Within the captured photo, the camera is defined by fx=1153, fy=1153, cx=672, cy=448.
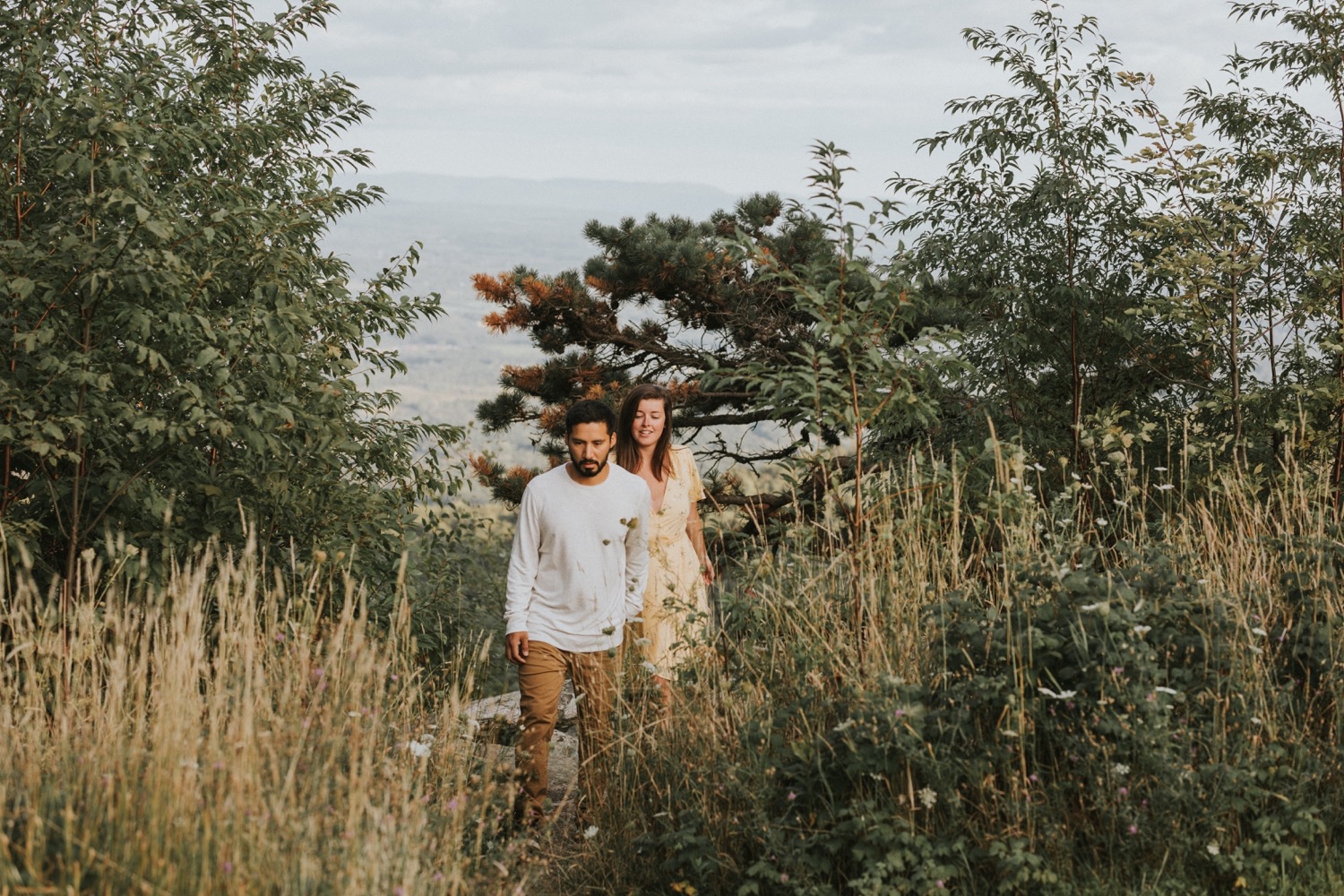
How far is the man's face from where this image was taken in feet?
13.6

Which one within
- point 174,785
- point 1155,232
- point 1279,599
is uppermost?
point 1155,232

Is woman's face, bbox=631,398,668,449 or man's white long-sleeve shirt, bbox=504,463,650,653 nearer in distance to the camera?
man's white long-sleeve shirt, bbox=504,463,650,653

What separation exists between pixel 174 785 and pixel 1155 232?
20.7 feet

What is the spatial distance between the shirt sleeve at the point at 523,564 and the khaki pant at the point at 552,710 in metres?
0.12

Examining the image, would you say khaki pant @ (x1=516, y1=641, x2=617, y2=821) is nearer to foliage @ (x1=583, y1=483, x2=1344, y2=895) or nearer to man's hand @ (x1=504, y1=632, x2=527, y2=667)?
man's hand @ (x1=504, y1=632, x2=527, y2=667)

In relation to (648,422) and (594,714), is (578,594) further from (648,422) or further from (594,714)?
(648,422)

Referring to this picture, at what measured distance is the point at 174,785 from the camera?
8.57ft

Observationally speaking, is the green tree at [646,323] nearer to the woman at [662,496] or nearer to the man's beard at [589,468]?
the woman at [662,496]

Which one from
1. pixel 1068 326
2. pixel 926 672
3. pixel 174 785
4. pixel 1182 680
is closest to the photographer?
pixel 174 785

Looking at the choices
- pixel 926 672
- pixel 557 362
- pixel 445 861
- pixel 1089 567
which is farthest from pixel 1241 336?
pixel 445 861

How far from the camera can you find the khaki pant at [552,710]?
160 inches

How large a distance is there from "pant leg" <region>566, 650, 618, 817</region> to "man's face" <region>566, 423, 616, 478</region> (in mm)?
680

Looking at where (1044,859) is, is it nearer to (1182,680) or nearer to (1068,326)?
(1182,680)

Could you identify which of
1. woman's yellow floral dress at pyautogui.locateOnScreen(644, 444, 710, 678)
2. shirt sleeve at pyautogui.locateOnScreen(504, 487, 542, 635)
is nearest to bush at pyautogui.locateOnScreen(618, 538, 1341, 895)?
woman's yellow floral dress at pyautogui.locateOnScreen(644, 444, 710, 678)
